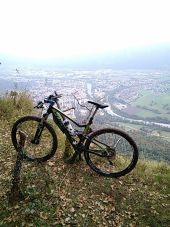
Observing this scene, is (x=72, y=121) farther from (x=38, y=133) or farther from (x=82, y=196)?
(x=82, y=196)

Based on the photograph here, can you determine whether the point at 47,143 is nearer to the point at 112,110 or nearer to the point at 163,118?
the point at 112,110

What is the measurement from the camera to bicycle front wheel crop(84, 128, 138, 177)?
7070 millimetres

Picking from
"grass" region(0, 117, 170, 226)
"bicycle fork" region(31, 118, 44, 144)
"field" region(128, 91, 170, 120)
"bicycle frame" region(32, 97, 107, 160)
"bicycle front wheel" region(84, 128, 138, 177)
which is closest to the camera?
"grass" region(0, 117, 170, 226)

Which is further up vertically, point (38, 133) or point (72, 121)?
point (72, 121)

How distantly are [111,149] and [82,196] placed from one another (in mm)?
1254

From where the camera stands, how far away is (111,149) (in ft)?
24.0

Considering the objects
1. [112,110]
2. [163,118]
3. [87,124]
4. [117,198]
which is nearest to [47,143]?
[87,124]

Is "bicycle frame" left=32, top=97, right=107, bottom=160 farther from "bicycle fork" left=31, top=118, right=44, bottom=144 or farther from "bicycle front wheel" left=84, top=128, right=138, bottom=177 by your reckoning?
"bicycle front wheel" left=84, top=128, right=138, bottom=177

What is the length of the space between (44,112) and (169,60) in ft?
631

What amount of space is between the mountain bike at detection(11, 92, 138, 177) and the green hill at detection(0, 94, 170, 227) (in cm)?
27

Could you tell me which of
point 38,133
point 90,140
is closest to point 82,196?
point 90,140

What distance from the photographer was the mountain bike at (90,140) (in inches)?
280

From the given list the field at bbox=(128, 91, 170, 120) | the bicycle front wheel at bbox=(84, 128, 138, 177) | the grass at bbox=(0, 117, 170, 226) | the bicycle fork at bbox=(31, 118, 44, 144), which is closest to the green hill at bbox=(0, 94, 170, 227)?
the grass at bbox=(0, 117, 170, 226)

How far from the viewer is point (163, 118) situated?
71.1 m
